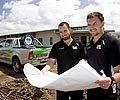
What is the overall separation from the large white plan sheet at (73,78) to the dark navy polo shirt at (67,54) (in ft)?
2.83

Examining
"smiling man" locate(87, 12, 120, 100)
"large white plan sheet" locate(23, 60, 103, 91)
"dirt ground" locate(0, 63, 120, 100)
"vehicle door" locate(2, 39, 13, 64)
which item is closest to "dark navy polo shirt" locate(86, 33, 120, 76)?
"smiling man" locate(87, 12, 120, 100)

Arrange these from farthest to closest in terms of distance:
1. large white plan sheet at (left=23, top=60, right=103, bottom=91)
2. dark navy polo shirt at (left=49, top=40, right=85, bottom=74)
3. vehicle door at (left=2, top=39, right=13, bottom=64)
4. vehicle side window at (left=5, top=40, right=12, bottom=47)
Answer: vehicle side window at (left=5, top=40, right=12, bottom=47) < vehicle door at (left=2, top=39, right=13, bottom=64) < dark navy polo shirt at (left=49, top=40, right=85, bottom=74) < large white plan sheet at (left=23, top=60, right=103, bottom=91)

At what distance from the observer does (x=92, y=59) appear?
124 inches

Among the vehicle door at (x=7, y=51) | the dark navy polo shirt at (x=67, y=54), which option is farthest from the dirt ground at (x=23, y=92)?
the vehicle door at (x=7, y=51)

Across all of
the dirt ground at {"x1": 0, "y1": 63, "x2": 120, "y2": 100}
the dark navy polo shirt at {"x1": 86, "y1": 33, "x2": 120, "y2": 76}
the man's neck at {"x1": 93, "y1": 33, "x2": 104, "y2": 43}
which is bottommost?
the dirt ground at {"x1": 0, "y1": 63, "x2": 120, "y2": 100}

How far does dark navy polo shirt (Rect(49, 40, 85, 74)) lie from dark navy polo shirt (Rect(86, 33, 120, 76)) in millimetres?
1060

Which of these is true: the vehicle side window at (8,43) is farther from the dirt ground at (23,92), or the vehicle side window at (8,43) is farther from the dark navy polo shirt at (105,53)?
the dark navy polo shirt at (105,53)

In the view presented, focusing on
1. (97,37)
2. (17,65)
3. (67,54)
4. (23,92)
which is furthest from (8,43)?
(97,37)

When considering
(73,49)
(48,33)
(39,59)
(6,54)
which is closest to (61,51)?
(73,49)

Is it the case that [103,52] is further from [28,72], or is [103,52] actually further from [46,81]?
[28,72]

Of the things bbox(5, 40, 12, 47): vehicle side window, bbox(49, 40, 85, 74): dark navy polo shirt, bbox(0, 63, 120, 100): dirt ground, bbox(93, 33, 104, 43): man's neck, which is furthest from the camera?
bbox(5, 40, 12, 47): vehicle side window

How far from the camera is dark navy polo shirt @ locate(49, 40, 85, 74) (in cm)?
428

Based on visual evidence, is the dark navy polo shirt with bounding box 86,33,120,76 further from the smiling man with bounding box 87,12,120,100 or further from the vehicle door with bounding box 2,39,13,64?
the vehicle door with bounding box 2,39,13,64

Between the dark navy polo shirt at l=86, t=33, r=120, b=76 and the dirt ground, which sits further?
the dirt ground
